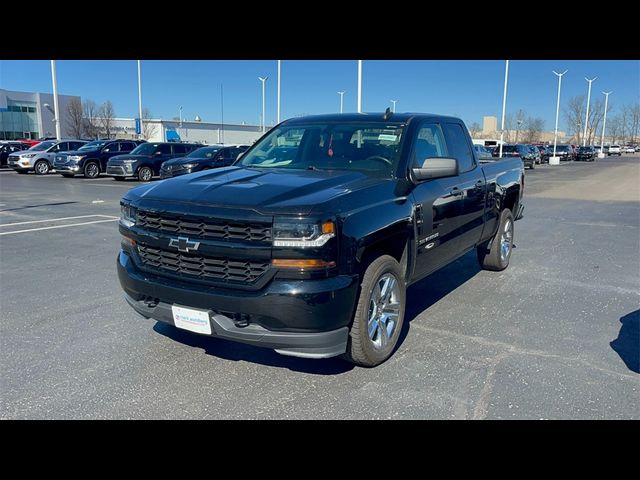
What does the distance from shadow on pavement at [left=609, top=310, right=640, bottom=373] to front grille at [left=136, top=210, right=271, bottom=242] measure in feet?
10.1

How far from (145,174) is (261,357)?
20.6 m

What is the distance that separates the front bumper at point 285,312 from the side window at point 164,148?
21.6 m

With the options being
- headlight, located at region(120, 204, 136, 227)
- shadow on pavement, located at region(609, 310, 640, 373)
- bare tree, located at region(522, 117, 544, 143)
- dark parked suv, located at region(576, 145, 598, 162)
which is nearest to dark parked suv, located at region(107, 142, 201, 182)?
headlight, located at region(120, 204, 136, 227)

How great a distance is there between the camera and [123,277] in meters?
4.09

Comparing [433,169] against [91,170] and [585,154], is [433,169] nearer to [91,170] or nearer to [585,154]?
[91,170]

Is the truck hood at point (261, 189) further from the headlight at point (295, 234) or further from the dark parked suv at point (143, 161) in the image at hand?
the dark parked suv at point (143, 161)

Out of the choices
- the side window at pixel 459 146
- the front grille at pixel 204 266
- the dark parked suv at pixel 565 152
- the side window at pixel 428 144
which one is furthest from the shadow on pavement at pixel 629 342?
the dark parked suv at pixel 565 152

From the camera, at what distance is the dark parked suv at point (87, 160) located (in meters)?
24.4

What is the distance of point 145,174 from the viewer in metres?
23.3

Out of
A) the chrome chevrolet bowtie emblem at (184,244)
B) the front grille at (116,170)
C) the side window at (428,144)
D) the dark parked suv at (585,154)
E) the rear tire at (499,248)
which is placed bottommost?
the dark parked suv at (585,154)

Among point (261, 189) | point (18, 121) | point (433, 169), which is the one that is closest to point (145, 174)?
point (433, 169)

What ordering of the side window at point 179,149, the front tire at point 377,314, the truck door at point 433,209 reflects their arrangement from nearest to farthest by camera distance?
the front tire at point 377,314 → the truck door at point 433,209 → the side window at point 179,149
